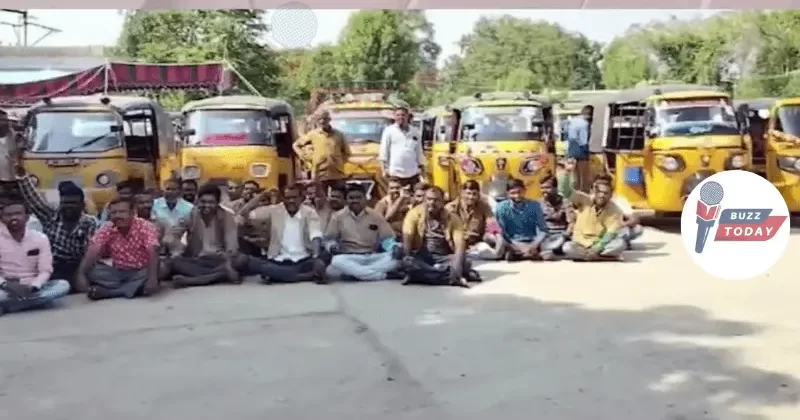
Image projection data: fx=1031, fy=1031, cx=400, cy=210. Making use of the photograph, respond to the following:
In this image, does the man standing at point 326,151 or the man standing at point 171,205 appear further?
the man standing at point 171,205

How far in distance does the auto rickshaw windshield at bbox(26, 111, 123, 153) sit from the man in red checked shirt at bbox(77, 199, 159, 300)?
11.8 inches

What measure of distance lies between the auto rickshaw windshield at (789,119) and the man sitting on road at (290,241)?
6.98ft

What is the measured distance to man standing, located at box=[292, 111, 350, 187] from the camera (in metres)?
4.35

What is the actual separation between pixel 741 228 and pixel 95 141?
8.58ft

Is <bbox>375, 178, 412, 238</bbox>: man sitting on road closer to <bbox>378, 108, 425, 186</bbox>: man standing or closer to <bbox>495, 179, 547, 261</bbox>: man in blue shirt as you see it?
<bbox>378, 108, 425, 186</bbox>: man standing

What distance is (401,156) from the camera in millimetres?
4590

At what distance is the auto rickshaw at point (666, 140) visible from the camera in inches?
170

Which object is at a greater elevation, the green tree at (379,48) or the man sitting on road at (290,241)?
the green tree at (379,48)

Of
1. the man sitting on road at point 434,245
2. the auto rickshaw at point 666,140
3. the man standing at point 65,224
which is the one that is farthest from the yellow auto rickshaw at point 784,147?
the man standing at point 65,224

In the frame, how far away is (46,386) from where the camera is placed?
10.5 feet

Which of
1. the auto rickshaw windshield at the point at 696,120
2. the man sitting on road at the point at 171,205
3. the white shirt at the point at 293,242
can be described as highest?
the auto rickshaw windshield at the point at 696,120

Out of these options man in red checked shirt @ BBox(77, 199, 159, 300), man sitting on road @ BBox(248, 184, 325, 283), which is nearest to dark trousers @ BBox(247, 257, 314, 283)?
man sitting on road @ BBox(248, 184, 325, 283)

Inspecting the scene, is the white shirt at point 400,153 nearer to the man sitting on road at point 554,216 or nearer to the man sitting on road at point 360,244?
the man sitting on road at point 360,244

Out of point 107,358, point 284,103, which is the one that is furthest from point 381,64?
point 107,358
